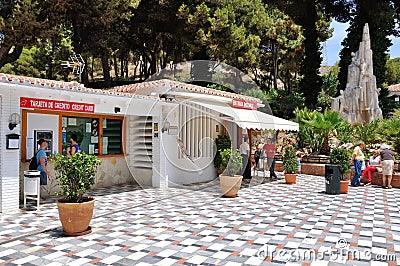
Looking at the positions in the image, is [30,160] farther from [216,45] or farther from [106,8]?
[216,45]

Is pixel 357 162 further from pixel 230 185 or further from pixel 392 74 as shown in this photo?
pixel 392 74

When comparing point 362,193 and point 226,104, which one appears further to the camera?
point 226,104

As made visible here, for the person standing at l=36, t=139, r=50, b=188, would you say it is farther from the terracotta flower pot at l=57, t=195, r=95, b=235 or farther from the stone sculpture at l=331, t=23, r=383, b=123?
the stone sculpture at l=331, t=23, r=383, b=123

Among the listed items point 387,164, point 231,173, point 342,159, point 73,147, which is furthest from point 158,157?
point 387,164

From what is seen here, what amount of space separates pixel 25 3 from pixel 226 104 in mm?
11687

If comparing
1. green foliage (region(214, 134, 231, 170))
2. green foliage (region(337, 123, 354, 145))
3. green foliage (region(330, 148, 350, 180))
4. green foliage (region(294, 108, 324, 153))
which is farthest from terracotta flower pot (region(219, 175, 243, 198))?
green foliage (region(337, 123, 354, 145))

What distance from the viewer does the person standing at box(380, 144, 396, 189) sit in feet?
42.6

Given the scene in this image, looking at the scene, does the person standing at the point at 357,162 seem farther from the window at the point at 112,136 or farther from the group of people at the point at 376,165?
the window at the point at 112,136

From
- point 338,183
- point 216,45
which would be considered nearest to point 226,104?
point 338,183

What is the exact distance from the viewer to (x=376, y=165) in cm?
1420

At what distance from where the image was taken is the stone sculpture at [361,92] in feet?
88.1

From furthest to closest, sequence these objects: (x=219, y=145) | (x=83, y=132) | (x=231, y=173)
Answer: (x=219, y=145)
(x=83, y=132)
(x=231, y=173)

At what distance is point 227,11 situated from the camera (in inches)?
945

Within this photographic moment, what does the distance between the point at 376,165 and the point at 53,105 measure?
39.2 ft
